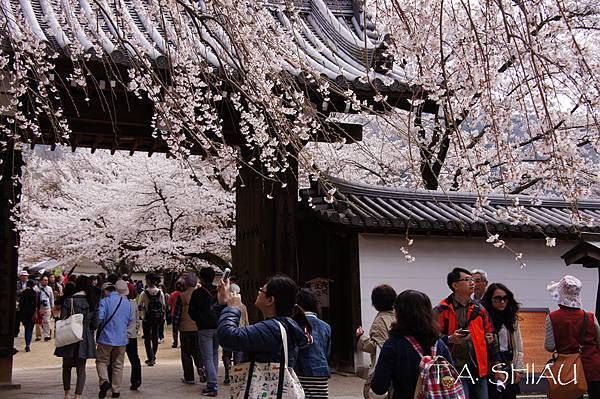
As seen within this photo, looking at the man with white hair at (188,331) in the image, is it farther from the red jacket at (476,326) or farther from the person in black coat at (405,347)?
the person in black coat at (405,347)

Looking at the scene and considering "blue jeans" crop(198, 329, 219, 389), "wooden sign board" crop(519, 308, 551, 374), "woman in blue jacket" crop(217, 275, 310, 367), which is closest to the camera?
"woman in blue jacket" crop(217, 275, 310, 367)

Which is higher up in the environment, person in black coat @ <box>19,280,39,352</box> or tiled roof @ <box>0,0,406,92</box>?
tiled roof @ <box>0,0,406,92</box>

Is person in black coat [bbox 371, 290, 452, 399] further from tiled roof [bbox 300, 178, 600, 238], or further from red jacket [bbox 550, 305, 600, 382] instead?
tiled roof [bbox 300, 178, 600, 238]

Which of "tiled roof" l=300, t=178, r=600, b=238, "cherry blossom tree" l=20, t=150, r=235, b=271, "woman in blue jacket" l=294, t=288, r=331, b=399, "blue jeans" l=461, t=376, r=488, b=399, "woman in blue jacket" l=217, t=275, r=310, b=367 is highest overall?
"cherry blossom tree" l=20, t=150, r=235, b=271

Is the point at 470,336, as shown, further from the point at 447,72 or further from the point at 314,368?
the point at 447,72

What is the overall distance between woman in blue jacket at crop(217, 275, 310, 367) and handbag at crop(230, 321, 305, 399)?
0.03 m

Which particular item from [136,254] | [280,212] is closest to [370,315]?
[280,212]

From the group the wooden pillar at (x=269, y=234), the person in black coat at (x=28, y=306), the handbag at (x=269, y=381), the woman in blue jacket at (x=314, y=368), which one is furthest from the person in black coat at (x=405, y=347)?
the person in black coat at (x=28, y=306)

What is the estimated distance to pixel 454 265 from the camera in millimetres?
10195

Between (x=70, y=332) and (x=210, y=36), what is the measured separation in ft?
11.0

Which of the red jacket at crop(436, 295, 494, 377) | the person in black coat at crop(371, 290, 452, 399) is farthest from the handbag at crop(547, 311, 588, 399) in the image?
the person in black coat at crop(371, 290, 452, 399)

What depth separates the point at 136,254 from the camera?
66.0ft

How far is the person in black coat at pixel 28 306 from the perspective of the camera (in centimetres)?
1559

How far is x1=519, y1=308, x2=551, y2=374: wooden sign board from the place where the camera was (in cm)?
872
